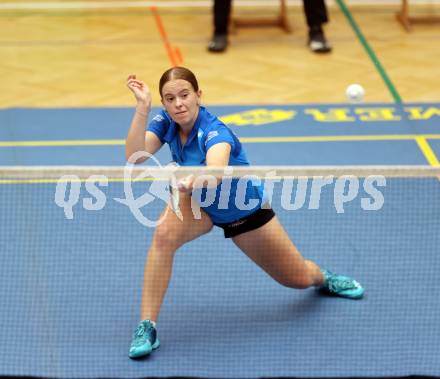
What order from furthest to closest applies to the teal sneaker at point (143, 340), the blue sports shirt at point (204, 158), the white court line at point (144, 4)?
the white court line at point (144, 4)
the teal sneaker at point (143, 340)
the blue sports shirt at point (204, 158)

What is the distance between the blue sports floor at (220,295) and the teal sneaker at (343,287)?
0.06 m

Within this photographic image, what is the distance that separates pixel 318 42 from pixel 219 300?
18.9 feet

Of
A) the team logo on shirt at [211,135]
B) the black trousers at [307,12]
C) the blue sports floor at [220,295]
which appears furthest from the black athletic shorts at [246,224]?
the black trousers at [307,12]

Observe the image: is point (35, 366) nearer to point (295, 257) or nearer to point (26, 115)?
point (295, 257)

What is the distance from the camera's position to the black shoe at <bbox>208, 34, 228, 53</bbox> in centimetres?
1148

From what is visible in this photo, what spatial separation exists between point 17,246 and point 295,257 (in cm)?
211

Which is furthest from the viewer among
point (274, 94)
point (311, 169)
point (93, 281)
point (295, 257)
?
point (274, 94)

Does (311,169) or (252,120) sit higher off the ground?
(311,169)

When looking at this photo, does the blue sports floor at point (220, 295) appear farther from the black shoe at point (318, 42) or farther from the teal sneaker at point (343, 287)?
the black shoe at point (318, 42)

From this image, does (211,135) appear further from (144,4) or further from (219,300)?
(144,4)

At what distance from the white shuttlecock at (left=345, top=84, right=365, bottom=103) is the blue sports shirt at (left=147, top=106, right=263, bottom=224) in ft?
14.2

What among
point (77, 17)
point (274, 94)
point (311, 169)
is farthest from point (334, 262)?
point (77, 17)

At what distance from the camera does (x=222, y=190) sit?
564 centimetres

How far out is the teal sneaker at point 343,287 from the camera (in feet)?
21.0
